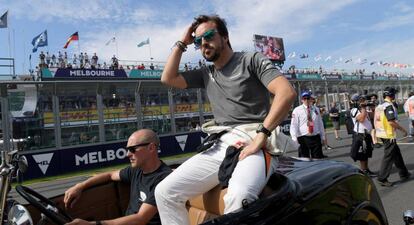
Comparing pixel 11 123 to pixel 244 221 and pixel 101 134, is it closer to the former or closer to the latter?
pixel 101 134

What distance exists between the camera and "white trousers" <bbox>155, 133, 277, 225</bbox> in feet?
7.89

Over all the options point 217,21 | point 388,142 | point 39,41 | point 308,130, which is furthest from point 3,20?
point 217,21

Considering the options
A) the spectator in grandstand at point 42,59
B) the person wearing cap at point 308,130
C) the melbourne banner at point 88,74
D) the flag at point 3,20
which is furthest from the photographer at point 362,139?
the spectator in grandstand at point 42,59

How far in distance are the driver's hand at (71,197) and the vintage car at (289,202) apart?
0.05 m

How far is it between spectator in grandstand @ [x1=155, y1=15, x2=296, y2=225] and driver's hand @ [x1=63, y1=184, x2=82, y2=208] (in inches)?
33.7

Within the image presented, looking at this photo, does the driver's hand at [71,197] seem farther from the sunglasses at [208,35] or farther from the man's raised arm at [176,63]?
the sunglasses at [208,35]

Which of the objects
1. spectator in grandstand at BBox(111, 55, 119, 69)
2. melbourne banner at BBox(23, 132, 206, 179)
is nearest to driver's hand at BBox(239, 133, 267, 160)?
melbourne banner at BBox(23, 132, 206, 179)

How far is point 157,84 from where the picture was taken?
19.4 metres

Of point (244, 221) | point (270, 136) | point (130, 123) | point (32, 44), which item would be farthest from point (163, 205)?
point (32, 44)

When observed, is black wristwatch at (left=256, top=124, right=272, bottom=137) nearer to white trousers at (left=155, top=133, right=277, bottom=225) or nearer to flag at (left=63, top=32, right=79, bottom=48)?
white trousers at (left=155, top=133, right=277, bottom=225)

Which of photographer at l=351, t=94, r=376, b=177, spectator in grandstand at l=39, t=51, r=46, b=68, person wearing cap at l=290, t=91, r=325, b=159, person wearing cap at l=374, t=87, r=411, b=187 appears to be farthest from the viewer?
spectator in grandstand at l=39, t=51, r=46, b=68

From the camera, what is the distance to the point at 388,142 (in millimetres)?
7609

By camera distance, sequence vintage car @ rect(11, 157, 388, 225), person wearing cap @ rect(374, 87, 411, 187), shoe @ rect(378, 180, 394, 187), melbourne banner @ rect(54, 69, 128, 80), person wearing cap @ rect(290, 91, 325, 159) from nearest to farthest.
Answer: vintage car @ rect(11, 157, 388, 225), shoe @ rect(378, 180, 394, 187), person wearing cap @ rect(374, 87, 411, 187), person wearing cap @ rect(290, 91, 325, 159), melbourne banner @ rect(54, 69, 128, 80)

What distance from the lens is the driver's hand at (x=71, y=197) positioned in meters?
3.16
